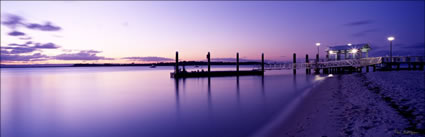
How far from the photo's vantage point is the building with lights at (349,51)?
3659 cm

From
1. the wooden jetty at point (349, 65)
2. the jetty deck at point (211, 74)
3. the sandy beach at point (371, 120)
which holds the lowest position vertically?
the sandy beach at point (371, 120)

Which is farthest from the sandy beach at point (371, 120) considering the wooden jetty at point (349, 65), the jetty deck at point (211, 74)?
the jetty deck at point (211, 74)

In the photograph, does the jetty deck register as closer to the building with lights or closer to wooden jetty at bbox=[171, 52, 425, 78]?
wooden jetty at bbox=[171, 52, 425, 78]

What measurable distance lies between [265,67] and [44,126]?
3988 cm

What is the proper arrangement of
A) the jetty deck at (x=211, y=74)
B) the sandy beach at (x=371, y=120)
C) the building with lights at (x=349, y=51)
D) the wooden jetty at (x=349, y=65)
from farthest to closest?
the jetty deck at (x=211, y=74) < the building with lights at (x=349, y=51) < the wooden jetty at (x=349, y=65) < the sandy beach at (x=371, y=120)

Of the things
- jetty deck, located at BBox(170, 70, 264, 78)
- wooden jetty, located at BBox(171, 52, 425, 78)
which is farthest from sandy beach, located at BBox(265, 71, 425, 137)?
jetty deck, located at BBox(170, 70, 264, 78)

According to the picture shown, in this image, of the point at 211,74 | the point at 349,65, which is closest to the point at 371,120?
the point at 349,65

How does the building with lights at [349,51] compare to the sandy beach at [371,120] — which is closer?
the sandy beach at [371,120]

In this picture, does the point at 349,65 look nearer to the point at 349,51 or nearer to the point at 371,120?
the point at 349,51

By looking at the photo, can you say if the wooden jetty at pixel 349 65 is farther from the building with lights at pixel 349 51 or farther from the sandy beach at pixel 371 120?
the sandy beach at pixel 371 120

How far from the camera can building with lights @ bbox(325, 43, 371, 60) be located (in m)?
36.6

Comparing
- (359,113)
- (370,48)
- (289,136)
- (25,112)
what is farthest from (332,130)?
(370,48)

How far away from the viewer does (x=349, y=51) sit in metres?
38.2

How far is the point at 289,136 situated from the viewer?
23.5ft
